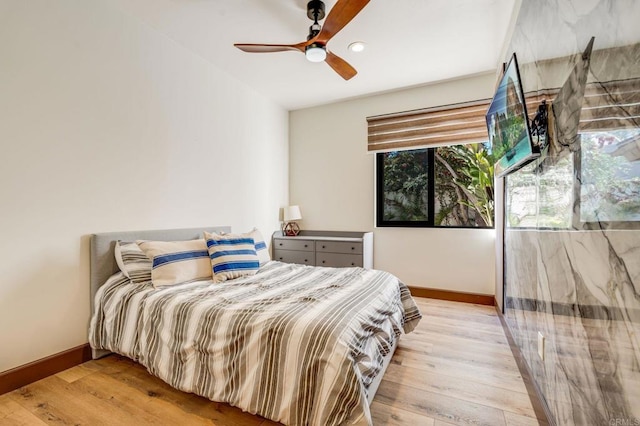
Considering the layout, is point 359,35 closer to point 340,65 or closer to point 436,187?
point 340,65

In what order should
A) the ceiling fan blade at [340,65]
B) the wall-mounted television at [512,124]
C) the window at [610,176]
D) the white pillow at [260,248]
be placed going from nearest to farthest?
the window at [610,176], the wall-mounted television at [512,124], the ceiling fan blade at [340,65], the white pillow at [260,248]

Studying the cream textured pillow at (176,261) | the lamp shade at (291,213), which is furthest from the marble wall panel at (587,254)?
the lamp shade at (291,213)

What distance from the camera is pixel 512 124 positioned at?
179cm

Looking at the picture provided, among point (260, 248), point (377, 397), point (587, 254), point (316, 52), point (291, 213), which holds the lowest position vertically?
point (377, 397)

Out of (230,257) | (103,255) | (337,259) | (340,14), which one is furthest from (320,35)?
(337,259)

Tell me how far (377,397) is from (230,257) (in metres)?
1.50

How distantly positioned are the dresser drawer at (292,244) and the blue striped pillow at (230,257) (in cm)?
133

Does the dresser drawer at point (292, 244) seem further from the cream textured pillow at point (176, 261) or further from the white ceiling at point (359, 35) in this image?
the white ceiling at point (359, 35)

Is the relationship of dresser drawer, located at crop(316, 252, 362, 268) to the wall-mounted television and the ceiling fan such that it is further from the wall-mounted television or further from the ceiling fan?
the ceiling fan

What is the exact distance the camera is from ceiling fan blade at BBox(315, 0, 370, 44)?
1756mm

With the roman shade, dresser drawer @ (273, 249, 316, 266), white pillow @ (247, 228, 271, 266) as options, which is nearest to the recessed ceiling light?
the roman shade

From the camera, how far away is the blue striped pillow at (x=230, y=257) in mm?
2400

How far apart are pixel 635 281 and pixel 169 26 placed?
10.9ft

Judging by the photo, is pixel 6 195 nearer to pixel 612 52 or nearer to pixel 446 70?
pixel 612 52
